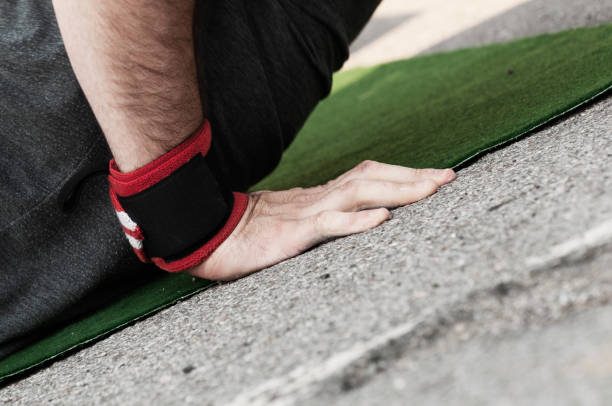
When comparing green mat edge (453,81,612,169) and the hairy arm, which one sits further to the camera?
green mat edge (453,81,612,169)

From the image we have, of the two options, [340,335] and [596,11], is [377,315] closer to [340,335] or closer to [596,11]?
[340,335]

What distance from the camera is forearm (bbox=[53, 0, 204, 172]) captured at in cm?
113

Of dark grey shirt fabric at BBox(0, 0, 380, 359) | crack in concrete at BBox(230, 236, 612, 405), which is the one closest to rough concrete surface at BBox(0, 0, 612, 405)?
crack in concrete at BBox(230, 236, 612, 405)

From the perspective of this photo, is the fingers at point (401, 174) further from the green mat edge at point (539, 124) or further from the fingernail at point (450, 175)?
the green mat edge at point (539, 124)

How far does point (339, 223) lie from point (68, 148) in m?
0.61

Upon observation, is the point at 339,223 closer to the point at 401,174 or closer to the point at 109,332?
the point at 401,174

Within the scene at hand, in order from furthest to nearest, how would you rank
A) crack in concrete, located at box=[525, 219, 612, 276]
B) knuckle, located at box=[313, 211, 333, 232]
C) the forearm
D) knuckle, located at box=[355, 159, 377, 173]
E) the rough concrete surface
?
knuckle, located at box=[355, 159, 377, 173], knuckle, located at box=[313, 211, 333, 232], the forearm, crack in concrete, located at box=[525, 219, 612, 276], the rough concrete surface

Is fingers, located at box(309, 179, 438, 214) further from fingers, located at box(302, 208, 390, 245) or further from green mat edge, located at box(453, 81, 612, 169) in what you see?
green mat edge, located at box(453, 81, 612, 169)

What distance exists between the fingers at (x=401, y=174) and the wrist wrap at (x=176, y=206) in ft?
0.93

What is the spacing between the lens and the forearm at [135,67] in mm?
1135

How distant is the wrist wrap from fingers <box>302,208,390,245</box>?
16 centimetres

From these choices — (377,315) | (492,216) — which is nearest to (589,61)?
(492,216)

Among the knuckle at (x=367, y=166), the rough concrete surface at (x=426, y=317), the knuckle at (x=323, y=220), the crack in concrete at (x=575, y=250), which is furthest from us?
the knuckle at (x=367, y=166)

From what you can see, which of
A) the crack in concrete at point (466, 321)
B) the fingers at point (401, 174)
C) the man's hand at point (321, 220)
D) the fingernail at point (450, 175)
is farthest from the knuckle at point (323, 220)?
the crack in concrete at point (466, 321)
